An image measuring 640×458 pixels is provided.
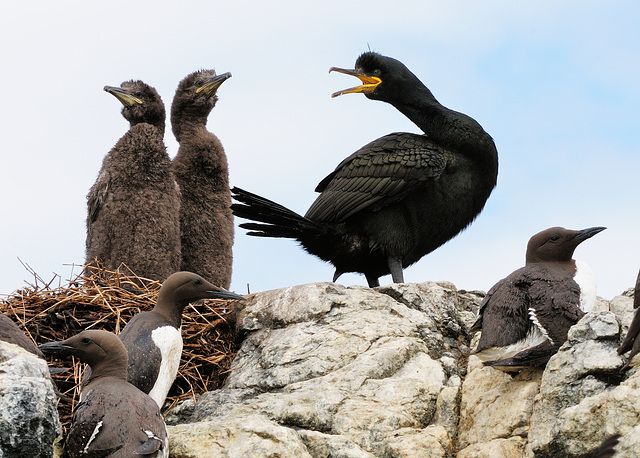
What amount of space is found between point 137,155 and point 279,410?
3434mm

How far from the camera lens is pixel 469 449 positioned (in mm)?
5148

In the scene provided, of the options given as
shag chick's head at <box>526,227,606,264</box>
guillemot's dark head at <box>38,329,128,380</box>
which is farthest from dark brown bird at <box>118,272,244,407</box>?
shag chick's head at <box>526,227,606,264</box>

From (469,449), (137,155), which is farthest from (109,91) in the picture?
(469,449)

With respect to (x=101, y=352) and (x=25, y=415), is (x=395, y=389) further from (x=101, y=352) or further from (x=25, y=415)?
(x=25, y=415)

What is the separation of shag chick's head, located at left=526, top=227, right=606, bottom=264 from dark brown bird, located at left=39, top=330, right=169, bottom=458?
102 inches

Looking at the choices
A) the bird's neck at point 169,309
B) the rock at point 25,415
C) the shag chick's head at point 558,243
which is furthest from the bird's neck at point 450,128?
the rock at point 25,415

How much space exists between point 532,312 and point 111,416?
236 cm

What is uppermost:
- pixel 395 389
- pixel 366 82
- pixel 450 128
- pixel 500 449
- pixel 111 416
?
pixel 366 82

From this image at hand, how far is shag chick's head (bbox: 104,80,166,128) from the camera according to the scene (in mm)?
8531

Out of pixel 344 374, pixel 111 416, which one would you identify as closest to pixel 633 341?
pixel 344 374

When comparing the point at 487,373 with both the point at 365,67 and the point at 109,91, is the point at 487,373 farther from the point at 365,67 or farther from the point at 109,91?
the point at 109,91

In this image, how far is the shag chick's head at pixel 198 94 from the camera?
29.7 feet

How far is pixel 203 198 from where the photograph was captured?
861 cm

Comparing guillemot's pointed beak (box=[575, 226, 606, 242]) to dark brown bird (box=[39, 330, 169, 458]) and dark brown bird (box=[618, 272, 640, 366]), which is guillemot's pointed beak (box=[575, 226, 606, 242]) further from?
dark brown bird (box=[39, 330, 169, 458])
